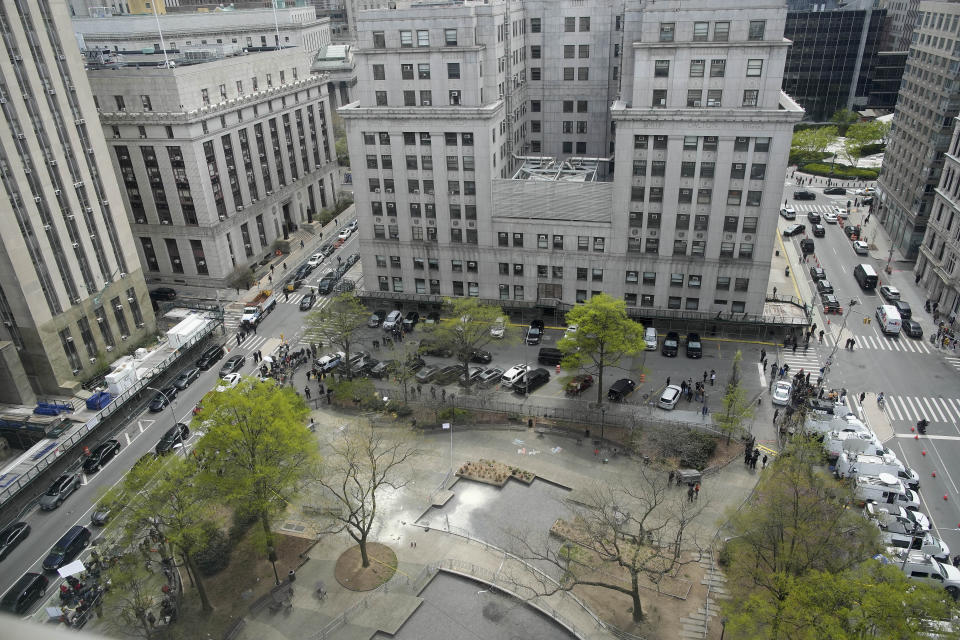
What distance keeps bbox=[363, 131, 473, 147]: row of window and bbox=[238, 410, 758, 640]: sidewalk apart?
37.8 m

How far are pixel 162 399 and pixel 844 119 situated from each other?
563ft

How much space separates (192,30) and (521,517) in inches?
5886

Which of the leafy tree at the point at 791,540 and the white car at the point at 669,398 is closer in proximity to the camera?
the leafy tree at the point at 791,540

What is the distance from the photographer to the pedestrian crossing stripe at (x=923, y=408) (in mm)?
72125

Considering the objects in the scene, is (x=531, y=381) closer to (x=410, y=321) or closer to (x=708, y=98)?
(x=410, y=321)

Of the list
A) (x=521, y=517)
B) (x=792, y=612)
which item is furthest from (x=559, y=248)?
(x=792, y=612)

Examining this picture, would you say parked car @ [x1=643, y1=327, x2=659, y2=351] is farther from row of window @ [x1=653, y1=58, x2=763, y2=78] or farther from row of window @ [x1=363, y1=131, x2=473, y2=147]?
row of window @ [x1=363, y1=131, x2=473, y2=147]

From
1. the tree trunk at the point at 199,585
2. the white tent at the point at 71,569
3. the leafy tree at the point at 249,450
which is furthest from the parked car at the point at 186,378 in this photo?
the tree trunk at the point at 199,585

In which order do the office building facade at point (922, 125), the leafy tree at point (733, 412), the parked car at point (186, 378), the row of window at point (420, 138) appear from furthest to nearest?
the office building facade at point (922, 125) < the row of window at point (420, 138) < the parked car at point (186, 378) < the leafy tree at point (733, 412)

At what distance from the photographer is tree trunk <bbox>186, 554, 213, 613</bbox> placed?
4973cm

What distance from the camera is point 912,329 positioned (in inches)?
3420

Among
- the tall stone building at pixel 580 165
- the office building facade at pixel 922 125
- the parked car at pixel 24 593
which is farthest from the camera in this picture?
the office building facade at pixel 922 125

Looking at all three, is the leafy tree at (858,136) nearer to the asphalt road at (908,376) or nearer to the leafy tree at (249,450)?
the asphalt road at (908,376)

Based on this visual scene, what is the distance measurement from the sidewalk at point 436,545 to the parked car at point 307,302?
32.0m
